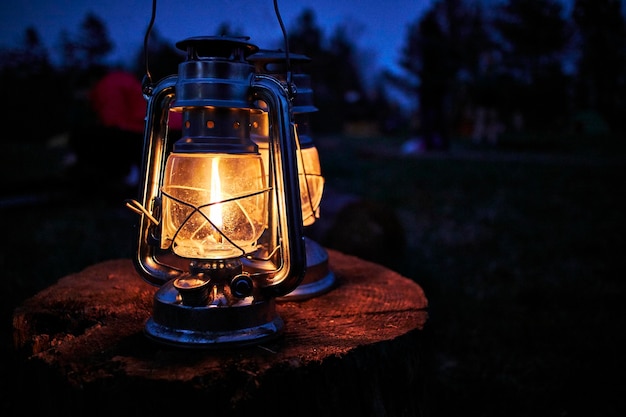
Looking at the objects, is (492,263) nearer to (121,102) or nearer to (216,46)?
(121,102)

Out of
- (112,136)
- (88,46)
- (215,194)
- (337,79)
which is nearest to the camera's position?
(215,194)

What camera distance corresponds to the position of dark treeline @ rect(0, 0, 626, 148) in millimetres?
8805

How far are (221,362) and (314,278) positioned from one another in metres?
0.57

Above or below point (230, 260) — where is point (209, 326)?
below

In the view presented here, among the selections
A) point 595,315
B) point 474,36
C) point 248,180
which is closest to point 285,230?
point 248,180

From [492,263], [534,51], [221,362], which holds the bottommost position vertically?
[492,263]

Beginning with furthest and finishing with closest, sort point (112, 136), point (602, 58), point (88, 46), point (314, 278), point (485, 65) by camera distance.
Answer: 1. point (485, 65)
2. point (88, 46)
3. point (602, 58)
4. point (112, 136)
5. point (314, 278)

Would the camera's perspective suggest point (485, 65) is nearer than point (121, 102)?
No

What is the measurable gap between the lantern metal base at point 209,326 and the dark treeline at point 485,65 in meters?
3.46

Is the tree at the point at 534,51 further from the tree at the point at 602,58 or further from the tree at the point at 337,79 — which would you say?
the tree at the point at 337,79

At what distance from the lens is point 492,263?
4.59 m

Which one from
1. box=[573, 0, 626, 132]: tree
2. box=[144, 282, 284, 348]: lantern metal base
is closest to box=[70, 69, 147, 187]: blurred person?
box=[144, 282, 284, 348]: lantern metal base

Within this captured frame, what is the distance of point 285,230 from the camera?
4.54 feet

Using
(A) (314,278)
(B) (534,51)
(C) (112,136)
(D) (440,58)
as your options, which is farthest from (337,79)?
(A) (314,278)
